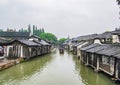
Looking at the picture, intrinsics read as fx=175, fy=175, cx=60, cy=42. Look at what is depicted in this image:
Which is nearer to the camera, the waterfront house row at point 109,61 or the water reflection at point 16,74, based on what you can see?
the waterfront house row at point 109,61

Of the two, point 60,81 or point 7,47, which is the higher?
point 7,47

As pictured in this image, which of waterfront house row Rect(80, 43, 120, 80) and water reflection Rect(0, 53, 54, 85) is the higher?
waterfront house row Rect(80, 43, 120, 80)

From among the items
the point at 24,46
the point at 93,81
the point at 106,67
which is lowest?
the point at 93,81

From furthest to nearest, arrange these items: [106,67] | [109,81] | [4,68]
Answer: [4,68], [106,67], [109,81]

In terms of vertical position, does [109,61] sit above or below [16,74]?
above

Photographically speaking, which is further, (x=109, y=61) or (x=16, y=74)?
(x=16, y=74)

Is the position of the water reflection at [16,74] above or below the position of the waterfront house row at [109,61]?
below

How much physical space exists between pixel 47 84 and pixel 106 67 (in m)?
7.61

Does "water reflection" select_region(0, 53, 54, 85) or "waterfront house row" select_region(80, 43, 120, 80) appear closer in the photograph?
"waterfront house row" select_region(80, 43, 120, 80)

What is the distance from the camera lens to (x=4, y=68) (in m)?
25.4

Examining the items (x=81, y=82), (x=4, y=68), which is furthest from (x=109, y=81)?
(x=4, y=68)

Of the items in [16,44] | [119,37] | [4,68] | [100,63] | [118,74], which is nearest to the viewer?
[118,74]

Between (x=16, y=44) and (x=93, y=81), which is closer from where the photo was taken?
(x=93, y=81)

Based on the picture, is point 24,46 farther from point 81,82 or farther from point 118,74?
point 118,74
